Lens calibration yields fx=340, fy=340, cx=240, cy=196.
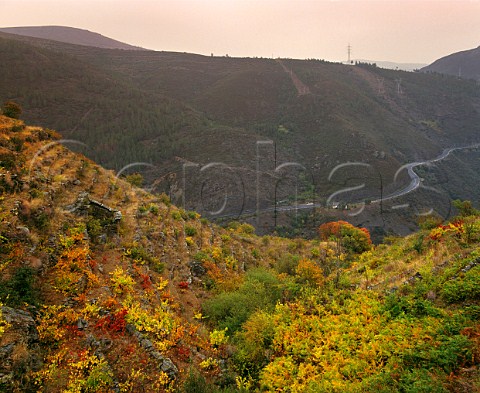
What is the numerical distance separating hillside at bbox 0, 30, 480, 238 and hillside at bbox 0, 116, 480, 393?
33418mm

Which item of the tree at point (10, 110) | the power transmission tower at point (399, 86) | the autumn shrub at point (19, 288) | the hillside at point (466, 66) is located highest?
the hillside at point (466, 66)

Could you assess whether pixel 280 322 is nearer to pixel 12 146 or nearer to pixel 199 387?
pixel 199 387

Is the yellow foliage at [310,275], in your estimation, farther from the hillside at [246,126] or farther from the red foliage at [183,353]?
the hillside at [246,126]

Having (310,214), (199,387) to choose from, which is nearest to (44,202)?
(199,387)

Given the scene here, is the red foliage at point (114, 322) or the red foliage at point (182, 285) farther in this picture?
the red foliage at point (182, 285)

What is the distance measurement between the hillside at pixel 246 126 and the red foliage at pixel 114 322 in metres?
37.0

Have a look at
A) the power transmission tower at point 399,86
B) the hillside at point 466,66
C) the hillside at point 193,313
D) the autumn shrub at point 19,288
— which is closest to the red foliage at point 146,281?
the hillside at point 193,313

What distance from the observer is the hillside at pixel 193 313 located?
273 inches

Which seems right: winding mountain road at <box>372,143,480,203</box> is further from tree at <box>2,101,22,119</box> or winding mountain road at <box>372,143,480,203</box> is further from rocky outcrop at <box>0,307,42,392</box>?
rocky outcrop at <box>0,307,42,392</box>

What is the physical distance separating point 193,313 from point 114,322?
2854mm

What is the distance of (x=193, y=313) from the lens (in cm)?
1100

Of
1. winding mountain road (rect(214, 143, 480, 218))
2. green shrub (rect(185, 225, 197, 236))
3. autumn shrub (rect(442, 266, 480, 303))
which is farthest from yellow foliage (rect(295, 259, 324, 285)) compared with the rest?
winding mountain road (rect(214, 143, 480, 218))

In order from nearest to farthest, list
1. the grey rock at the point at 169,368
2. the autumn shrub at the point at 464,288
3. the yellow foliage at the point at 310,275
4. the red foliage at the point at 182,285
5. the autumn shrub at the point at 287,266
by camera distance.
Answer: the autumn shrub at the point at 464,288
the grey rock at the point at 169,368
the red foliage at the point at 182,285
the yellow foliage at the point at 310,275
the autumn shrub at the point at 287,266

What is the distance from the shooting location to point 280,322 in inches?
376
